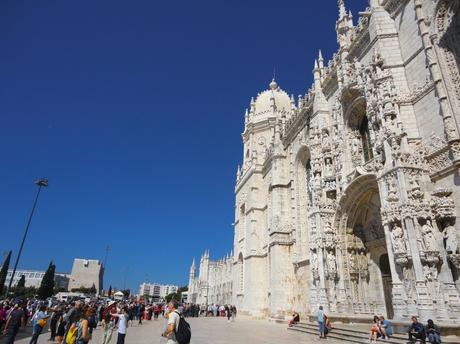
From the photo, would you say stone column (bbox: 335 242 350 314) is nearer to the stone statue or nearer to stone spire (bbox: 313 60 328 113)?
the stone statue

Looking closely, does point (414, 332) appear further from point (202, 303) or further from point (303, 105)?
point (202, 303)

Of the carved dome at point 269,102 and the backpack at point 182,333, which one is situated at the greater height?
the carved dome at point 269,102

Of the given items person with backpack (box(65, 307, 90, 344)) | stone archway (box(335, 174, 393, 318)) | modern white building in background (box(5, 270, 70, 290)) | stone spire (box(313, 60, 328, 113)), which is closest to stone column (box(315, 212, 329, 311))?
stone archway (box(335, 174, 393, 318))

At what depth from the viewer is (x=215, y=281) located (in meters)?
50.7

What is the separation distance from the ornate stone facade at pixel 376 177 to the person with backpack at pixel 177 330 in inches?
346

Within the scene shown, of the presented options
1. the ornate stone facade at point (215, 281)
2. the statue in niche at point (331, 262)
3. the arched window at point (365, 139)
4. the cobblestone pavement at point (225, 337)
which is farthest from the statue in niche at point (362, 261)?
the ornate stone facade at point (215, 281)

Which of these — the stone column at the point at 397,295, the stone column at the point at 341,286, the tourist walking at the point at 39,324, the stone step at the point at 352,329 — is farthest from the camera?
the stone column at the point at 341,286

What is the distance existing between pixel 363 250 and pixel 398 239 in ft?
19.4

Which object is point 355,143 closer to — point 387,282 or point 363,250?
point 363,250

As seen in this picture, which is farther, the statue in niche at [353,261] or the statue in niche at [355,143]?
the statue in niche at [355,143]

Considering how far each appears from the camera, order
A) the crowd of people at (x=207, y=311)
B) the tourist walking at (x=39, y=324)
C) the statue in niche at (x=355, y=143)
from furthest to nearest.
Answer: the crowd of people at (x=207, y=311) < the statue in niche at (x=355, y=143) < the tourist walking at (x=39, y=324)

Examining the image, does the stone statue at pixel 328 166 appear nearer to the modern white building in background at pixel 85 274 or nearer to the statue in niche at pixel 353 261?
the statue in niche at pixel 353 261

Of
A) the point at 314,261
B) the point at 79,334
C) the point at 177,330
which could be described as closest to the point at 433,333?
the point at 177,330

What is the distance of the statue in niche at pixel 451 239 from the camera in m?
10.1
